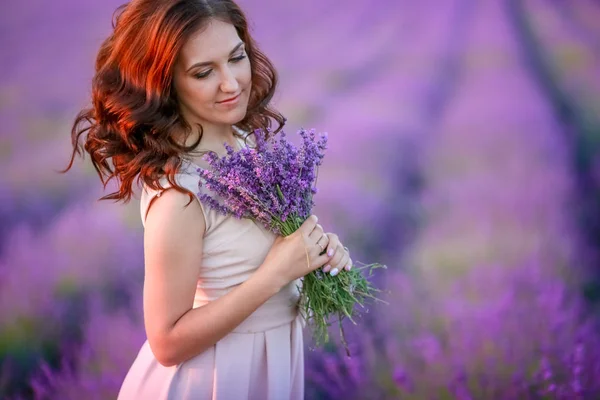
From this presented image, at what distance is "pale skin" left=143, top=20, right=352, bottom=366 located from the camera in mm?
1445

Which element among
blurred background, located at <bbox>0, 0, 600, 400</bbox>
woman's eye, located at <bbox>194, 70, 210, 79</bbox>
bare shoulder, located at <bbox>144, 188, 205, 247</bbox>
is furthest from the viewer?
blurred background, located at <bbox>0, 0, 600, 400</bbox>

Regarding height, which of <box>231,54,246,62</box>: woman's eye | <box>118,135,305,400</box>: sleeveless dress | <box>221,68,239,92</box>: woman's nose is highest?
<box>231,54,246,62</box>: woman's eye

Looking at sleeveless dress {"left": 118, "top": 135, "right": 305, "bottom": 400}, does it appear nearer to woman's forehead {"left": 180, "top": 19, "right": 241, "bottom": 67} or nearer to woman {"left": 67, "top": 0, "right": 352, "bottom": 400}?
woman {"left": 67, "top": 0, "right": 352, "bottom": 400}

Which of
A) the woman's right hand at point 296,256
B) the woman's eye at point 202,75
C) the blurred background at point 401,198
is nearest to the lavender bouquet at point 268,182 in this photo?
the woman's right hand at point 296,256

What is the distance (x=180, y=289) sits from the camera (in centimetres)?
146

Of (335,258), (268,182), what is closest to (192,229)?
(268,182)

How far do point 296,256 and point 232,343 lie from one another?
0.32 metres

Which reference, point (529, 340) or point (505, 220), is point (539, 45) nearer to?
point (505, 220)

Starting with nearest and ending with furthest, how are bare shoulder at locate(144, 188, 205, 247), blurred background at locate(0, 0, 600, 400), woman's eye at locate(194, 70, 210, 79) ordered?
bare shoulder at locate(144, 188, 205, 247) < woman's eye at locate(194, 70, 210, 79) < blurred background at locate(0, 0, 600, 400)

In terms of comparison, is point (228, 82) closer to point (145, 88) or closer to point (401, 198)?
point (145, 88)

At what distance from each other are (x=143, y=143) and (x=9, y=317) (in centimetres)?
180

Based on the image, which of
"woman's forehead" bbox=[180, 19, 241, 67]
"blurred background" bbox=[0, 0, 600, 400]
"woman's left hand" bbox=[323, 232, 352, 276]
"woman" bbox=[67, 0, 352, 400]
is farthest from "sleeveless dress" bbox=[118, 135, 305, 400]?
"blurred background" bbox=[0, 0, 600, 400]

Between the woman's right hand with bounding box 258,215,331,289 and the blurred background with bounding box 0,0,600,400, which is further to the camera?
the blurred background with bounding box 0,0,600,400

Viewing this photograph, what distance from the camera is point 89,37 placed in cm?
320
